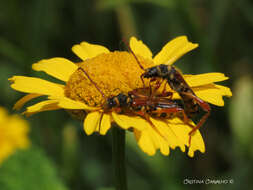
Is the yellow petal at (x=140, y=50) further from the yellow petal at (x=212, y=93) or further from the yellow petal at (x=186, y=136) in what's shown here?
the yellow petal at (x=186, y=136)

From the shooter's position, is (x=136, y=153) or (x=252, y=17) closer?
(x=136, y=153)

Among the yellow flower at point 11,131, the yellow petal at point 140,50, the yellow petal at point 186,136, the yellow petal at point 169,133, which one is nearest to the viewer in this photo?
the yellow petal at point 169,133

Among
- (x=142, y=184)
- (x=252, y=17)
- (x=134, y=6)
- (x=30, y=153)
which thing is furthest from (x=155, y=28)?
(x=30, y=153)

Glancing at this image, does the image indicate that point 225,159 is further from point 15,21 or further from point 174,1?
point 15,21

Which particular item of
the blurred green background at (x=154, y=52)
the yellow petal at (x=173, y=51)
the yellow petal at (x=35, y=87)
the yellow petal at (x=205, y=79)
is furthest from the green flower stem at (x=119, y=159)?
the blurred green background at (x=154, y=52)

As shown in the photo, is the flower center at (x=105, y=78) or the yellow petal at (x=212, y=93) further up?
the flower center at (x=105, y=78)

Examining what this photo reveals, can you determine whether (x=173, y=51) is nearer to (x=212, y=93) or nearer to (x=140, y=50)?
(x=140, y=50)

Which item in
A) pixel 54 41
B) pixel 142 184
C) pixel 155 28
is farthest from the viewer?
pixel 54 41
